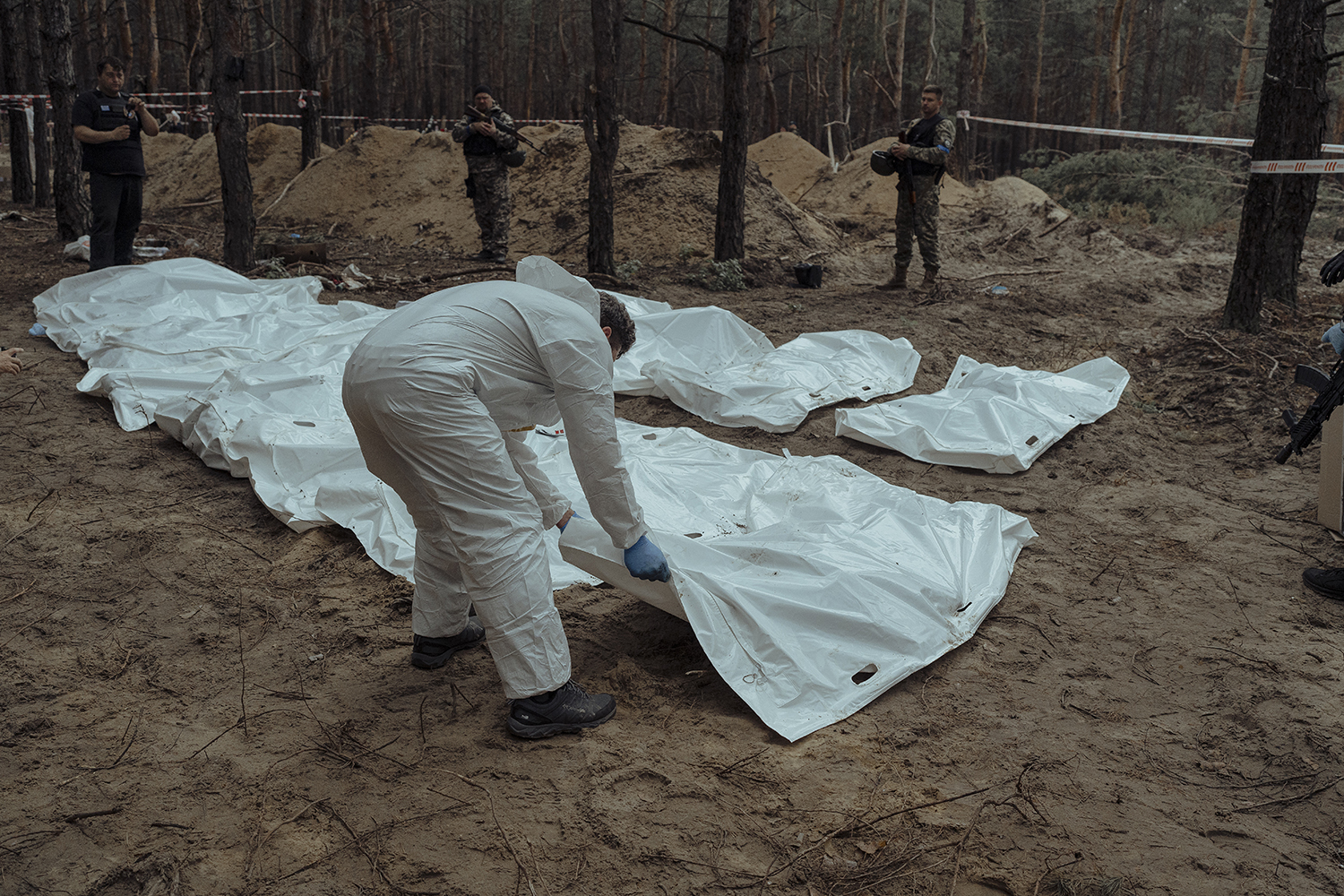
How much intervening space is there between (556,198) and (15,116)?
7250 mm

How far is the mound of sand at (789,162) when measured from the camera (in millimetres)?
13398

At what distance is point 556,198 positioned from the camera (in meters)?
9.74

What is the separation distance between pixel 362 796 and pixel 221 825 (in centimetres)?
29

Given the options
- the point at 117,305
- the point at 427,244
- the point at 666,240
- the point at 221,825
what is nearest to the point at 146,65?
the point at 427,244

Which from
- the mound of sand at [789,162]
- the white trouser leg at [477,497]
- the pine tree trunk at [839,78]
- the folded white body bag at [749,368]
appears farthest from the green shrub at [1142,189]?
the white trouser leg at [477,497]

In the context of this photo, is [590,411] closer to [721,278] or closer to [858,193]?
[721,278]

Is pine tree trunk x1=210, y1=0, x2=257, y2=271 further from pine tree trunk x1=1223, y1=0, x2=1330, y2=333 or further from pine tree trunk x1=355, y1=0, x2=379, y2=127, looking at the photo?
pine tree trunk x1=355, y1=0, x2=379, y2=127

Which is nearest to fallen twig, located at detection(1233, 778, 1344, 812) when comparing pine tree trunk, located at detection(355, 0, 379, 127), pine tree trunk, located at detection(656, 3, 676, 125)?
pine tree trunk, located at detection(355, 0, 379, 127)

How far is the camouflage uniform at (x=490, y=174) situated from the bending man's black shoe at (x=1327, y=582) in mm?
6793

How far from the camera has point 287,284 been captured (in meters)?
5.84

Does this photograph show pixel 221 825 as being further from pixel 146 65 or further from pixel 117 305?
pixel 146 65

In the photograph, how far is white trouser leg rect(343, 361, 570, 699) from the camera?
2045 mm

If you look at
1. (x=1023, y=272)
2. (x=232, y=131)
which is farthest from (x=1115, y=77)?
(x=232, y=131)

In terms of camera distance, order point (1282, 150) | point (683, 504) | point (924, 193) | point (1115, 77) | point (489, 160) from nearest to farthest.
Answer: point (683, 504), point (1282, 150), point (924, 193), point (489, 160), point (1115, 77)
